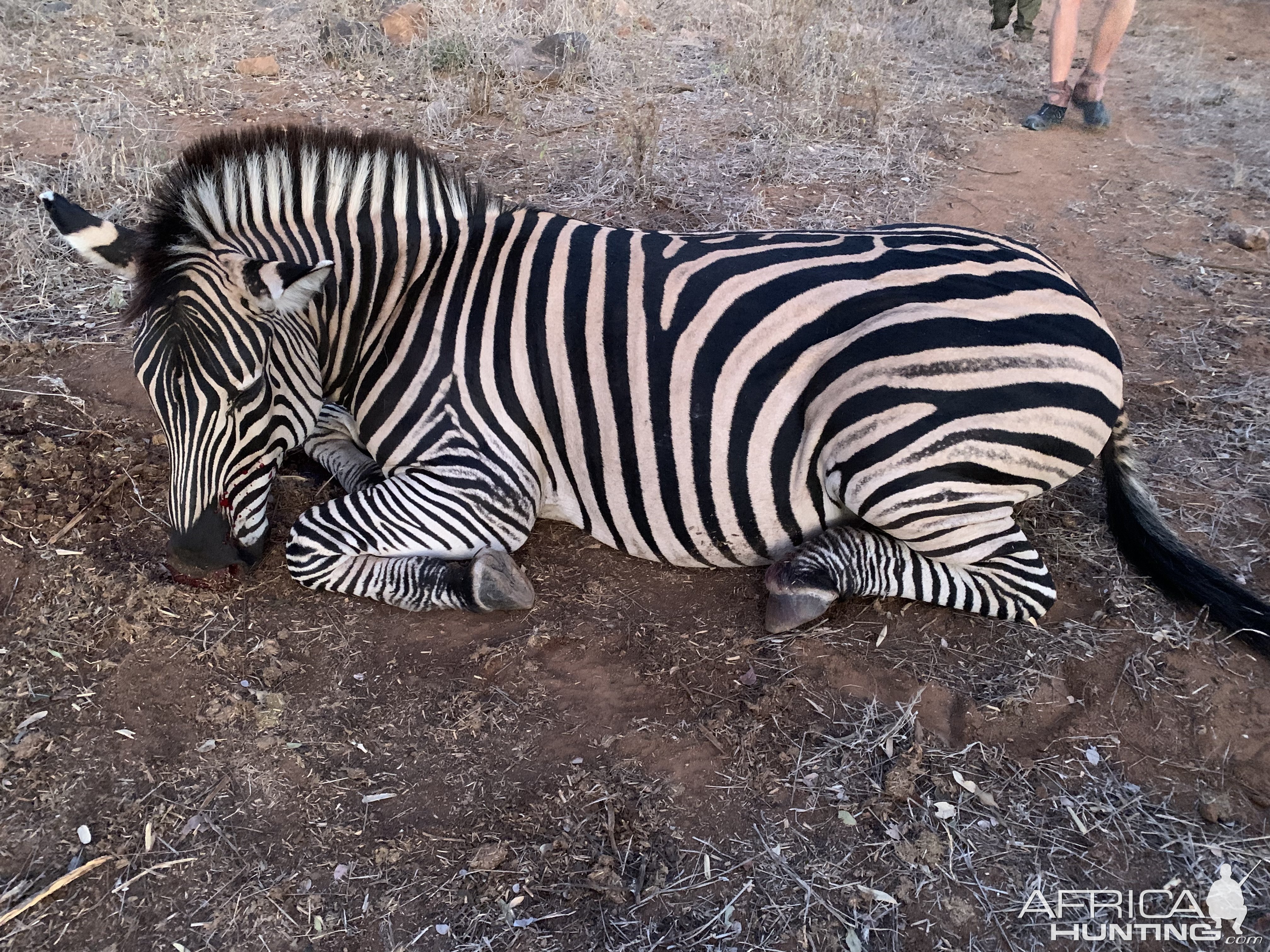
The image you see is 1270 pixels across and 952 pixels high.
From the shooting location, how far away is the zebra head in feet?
9.53

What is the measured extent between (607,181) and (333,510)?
13.6ft

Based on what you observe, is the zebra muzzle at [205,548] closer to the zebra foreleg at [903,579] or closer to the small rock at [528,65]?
the zebra foreleg at [903,579]

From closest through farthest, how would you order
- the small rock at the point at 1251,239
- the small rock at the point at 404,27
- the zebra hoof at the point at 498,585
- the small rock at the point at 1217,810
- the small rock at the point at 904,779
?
the small rock at the point at 1217,810
the small rock at the point at 904,779
the zebra hoof at the point at 498,585
the small rock at the point at 1251,239
the small rock at the point at 404,27

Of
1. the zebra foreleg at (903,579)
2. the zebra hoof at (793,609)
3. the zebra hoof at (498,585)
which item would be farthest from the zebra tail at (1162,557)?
the zebra hoof at (498,585)

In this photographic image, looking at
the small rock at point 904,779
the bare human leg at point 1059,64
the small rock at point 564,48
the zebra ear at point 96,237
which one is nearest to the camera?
the small rock at point 904,779

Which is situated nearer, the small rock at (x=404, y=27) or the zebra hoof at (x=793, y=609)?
the zebra hoof at (x=793, y=609)

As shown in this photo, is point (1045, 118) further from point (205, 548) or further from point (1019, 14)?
point (205, 548)

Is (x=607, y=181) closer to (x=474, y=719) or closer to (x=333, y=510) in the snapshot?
(x=333, y=510)

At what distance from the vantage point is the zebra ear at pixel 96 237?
297 centimetres

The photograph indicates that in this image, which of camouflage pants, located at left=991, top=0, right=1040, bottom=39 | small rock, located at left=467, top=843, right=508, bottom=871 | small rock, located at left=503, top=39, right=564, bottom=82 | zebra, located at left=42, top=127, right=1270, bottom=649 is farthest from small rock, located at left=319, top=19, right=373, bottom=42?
small rock, located at left=467, top=843, right=508, bottom=871

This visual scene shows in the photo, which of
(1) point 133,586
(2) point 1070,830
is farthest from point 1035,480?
(1) point 133,586

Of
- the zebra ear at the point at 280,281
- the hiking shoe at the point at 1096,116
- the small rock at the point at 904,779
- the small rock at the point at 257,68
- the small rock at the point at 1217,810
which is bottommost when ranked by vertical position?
the small rock at the point at 904,779

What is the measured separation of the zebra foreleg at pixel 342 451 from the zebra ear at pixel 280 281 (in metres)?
1.06

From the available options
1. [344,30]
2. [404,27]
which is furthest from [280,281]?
[404,27]
